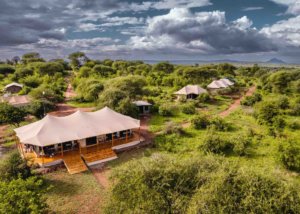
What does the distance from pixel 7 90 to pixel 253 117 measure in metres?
47.3

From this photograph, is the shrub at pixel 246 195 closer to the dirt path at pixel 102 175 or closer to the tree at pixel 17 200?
the tree at pixel 17 200

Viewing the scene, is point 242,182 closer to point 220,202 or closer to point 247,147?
point 220,202

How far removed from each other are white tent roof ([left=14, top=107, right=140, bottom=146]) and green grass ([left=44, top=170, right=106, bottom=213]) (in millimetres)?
2714

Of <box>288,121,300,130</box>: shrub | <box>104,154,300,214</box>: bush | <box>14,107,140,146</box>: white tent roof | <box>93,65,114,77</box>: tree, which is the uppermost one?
<box>93,65,114,77</box>: tree

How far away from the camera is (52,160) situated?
665 inches

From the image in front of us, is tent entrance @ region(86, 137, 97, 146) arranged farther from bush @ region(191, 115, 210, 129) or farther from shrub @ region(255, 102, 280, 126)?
shrub @ region(255, 102, 280, 126)

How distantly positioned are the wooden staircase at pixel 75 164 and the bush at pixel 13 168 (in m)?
2.73

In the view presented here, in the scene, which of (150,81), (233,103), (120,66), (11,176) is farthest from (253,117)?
(120,66)

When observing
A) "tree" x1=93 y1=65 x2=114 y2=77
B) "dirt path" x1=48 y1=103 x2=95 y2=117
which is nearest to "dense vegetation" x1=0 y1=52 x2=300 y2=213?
"dirt path" x1=48 y1=103 x2=95 y2=117

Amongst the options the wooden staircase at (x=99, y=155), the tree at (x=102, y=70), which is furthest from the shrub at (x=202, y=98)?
the tree at (x=102, y=70)

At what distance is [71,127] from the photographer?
1850cm

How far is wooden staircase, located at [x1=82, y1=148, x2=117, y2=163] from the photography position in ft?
56.9

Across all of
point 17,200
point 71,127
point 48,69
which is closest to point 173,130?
point 71,127

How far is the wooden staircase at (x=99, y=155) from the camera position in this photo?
17344 mm
